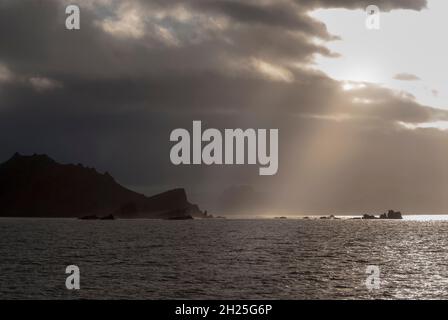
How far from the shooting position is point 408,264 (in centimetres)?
9112

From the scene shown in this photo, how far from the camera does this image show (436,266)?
88.3m

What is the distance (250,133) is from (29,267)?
48998mm

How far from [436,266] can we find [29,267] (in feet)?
218

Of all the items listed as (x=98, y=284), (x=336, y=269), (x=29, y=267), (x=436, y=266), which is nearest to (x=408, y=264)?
(x=436, y=266)

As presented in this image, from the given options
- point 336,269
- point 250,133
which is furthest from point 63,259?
point 250,133
